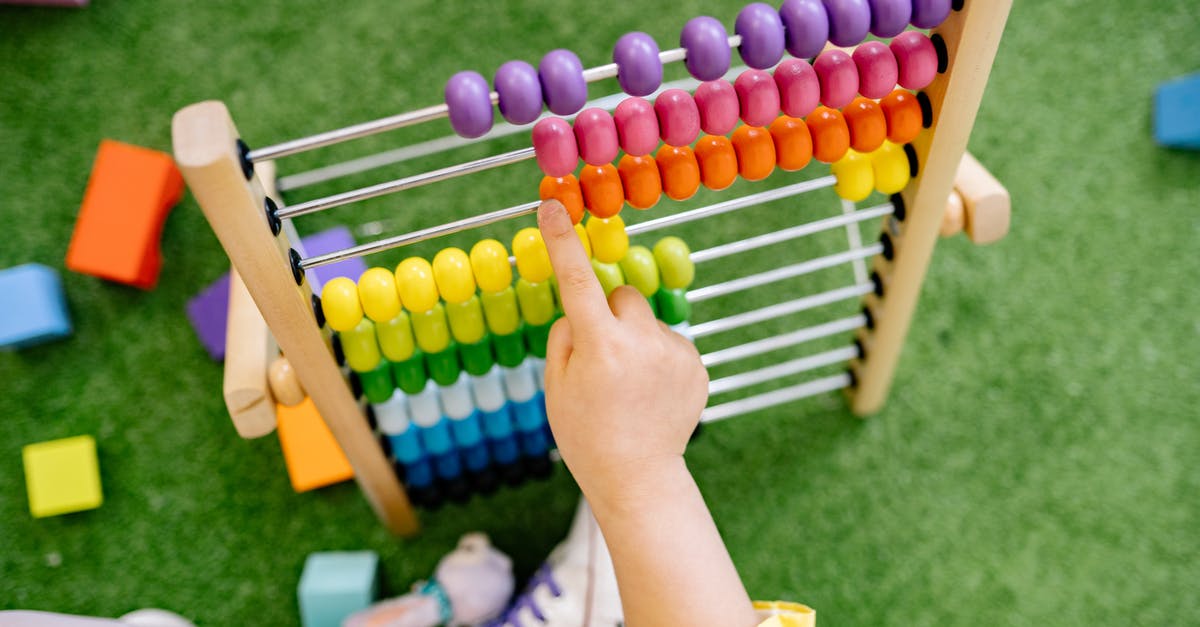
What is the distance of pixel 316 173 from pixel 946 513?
108cm

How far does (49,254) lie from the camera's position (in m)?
1.43

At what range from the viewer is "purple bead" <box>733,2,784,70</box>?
764mm

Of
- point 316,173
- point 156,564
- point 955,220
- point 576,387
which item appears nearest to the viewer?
point 576,387

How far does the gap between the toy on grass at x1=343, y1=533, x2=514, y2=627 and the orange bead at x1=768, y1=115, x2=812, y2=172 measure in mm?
671

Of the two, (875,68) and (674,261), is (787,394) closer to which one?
(674,261)

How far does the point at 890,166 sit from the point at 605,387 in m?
0.43

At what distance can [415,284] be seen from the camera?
0.86 m

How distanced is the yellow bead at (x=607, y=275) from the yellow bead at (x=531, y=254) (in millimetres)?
70

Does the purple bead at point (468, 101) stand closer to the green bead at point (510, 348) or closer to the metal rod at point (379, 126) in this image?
the metal rod at point (379, 126)

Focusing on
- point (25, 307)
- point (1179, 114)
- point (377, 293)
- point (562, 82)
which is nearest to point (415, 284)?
point (377, 293)

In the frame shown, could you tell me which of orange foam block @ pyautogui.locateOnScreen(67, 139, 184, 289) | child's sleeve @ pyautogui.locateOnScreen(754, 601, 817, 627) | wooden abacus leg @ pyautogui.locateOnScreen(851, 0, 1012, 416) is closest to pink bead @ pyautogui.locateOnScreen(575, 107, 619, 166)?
wooden abacus leg @ pyautogui.locateOnScreen(851, 0, 1012, 416)

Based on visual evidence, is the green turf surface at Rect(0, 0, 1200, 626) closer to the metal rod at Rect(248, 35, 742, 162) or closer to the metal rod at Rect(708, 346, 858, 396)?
the metal rod at Rect(708, 346, 858, 396)

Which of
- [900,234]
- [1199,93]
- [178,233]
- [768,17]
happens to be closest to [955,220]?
[900,234]

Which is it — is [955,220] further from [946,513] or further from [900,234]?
[946,513]
